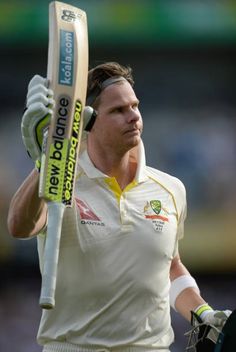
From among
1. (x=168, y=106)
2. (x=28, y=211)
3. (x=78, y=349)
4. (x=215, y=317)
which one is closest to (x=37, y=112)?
(x=28, y=211)

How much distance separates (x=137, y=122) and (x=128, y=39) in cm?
466

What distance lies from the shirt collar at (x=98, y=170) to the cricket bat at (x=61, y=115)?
0.51 meters

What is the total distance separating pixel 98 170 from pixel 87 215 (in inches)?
8.6

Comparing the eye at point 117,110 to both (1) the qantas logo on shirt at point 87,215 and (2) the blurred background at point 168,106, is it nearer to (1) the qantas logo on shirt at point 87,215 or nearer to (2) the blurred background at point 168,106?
(1) the qantas logo on shirt at point 87,215

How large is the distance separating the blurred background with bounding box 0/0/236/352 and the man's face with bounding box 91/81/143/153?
163 inches

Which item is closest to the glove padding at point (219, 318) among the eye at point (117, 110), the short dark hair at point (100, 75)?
the eye at point (117, 110)

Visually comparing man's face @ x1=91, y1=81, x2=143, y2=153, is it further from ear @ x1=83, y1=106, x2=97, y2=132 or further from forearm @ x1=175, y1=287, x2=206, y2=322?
forearm @ x1=175, y1=287, x2=206, y2=322

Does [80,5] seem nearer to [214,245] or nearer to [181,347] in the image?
[214,245]

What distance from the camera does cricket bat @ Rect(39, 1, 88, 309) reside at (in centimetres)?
280

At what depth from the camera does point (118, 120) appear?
337 centimetres

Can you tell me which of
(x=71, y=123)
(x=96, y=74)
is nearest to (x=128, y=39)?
(x=96, y=74)

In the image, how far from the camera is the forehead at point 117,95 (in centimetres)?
340

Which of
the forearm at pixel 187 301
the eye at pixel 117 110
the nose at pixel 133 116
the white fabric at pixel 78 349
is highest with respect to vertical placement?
the eye at pixel 117 110

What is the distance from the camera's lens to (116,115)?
11.1ft
